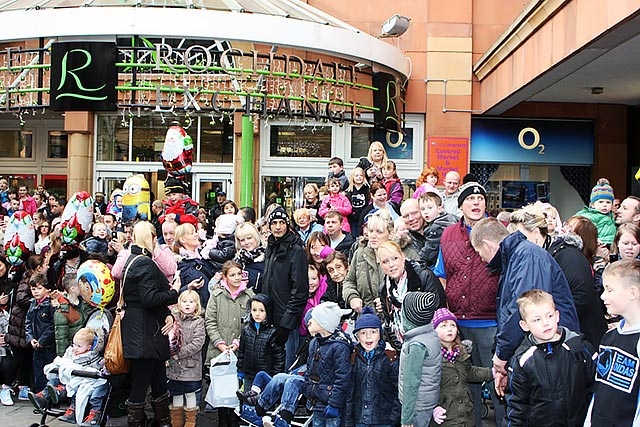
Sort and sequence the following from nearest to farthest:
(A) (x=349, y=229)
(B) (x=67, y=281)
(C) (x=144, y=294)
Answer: (C) (x=144, y=294) < (B) (x=67, y=281) < (A) (x=349, y=229)

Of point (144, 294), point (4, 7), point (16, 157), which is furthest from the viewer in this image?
point (16, 157)

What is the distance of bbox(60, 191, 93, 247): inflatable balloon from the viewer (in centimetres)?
885

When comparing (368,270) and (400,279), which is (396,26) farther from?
(400,279)

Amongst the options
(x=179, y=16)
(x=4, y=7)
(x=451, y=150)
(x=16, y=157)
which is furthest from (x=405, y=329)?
(x=16, y=157)

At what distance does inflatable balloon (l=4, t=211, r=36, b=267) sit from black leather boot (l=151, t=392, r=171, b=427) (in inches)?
125

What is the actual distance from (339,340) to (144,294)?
188 cm

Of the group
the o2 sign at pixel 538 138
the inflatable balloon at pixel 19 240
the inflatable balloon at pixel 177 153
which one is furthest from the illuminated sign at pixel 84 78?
the o2 sign at pixel 538 138

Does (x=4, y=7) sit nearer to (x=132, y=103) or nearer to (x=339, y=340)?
(x=132, y=103)

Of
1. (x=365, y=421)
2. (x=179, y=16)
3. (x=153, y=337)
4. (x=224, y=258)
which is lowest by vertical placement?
(x=365, y=421)

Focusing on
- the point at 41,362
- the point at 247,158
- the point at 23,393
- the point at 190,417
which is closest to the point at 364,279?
the point at 190,417

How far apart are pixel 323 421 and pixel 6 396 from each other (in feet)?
13.8

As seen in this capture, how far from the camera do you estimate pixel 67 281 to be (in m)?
8.09

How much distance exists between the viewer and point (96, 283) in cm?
742

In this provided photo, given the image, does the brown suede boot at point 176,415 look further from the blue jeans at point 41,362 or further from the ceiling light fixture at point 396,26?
the ceiling light fixture at point 396,26
